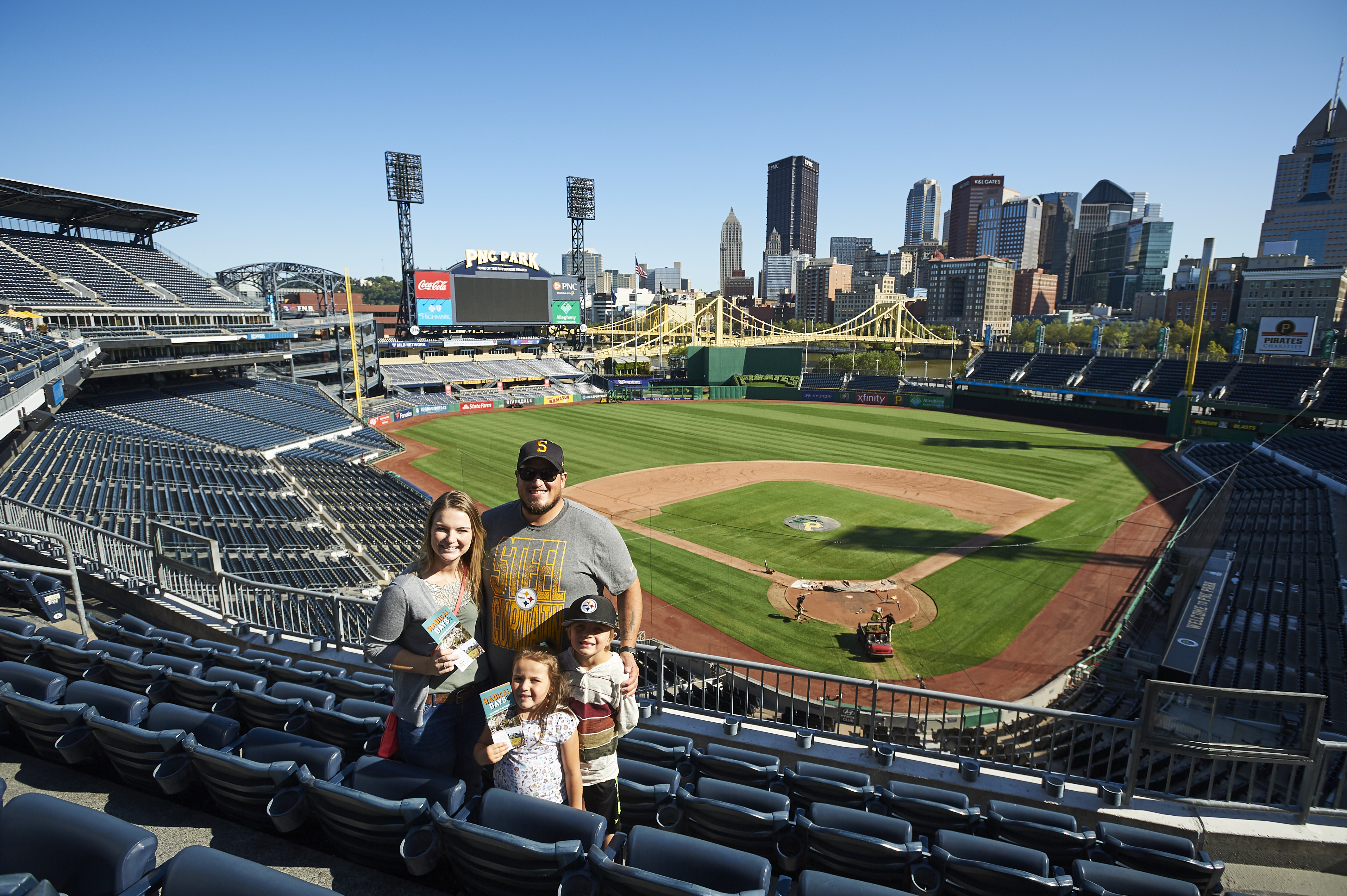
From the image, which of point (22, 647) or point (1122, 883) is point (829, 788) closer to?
point (1122, 883)

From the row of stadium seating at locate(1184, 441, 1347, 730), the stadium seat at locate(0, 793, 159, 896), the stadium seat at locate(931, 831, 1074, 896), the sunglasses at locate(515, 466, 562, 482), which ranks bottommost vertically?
the row of stadium seating at locate(1184, 441, 1347, 730)

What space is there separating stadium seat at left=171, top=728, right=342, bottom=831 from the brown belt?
2.70 feet

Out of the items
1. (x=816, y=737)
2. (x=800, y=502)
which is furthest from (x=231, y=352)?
(x=816, y=737)

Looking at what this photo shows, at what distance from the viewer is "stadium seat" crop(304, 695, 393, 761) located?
4.60 m

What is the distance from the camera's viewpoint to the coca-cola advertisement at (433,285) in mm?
67312

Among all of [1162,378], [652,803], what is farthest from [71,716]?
[1162,378]

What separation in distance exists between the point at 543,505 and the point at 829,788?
114 inches

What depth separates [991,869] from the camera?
3504 millimetres

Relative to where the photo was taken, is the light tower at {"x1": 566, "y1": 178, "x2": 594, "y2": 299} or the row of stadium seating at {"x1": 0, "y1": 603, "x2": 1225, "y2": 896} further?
the light tower at {"x1": 566, "y1": 178, "x2": 594, "y2": 299}

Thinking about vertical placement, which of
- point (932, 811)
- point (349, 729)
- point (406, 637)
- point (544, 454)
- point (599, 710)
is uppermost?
point (544, 454)

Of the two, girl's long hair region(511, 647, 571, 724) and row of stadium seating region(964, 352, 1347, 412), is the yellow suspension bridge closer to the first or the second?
row of stadium seating region(964, 352, 1347, 412)

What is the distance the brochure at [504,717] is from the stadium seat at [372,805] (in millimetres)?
397

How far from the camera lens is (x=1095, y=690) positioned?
47.2 ft

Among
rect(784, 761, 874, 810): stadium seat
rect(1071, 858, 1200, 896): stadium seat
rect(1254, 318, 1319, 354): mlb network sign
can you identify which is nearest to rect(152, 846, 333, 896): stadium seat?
rect(784, 761, 874, 810): stadium seat
